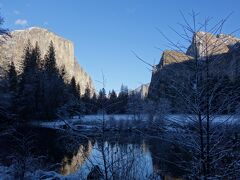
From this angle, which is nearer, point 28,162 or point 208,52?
point 208,52

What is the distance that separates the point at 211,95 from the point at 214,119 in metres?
0.37

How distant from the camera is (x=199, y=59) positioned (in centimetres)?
405

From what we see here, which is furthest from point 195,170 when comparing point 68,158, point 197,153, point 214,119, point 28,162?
point 68,158

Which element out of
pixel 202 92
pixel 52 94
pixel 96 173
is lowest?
pixel 96 173

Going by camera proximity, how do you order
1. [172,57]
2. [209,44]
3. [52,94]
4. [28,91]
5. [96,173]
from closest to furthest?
[209,44] < [172,57] < [96,173] < [28,91] < [52,94]

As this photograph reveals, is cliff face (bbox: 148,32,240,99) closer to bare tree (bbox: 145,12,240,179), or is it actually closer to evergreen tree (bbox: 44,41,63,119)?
bare tree (bbox: 145,12,240,179)

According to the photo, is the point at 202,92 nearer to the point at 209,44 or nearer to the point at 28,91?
the point at 209,44

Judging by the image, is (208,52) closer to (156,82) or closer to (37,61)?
(156,82)

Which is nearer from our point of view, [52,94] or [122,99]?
[122,99]

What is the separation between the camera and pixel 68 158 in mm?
21281

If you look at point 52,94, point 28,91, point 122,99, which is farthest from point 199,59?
point 52,94

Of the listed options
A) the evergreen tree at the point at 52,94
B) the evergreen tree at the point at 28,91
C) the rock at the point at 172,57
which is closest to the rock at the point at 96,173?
the rock at the point at 172,57

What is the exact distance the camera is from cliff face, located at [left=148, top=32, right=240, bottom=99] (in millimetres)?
3885

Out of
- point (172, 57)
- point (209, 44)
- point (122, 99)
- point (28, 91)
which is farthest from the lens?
point (28, 91)
